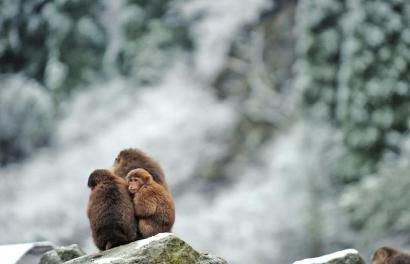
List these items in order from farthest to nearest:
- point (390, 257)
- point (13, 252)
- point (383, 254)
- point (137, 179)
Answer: point (383, 254)
point (390, 257)
point (13, 252)
point (137, 179)

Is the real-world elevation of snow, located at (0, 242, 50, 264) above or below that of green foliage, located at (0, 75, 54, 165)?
below

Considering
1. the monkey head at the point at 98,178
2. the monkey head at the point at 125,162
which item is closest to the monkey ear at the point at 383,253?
the monkey head at the point at 125,162

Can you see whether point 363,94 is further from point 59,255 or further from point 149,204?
point 149,204

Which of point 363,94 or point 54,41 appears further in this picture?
point 54,41

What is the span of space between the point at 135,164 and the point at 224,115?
7597 mm

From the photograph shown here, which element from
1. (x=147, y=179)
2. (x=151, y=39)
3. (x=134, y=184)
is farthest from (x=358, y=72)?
(x=134, y=184)

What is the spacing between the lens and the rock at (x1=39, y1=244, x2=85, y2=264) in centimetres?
780

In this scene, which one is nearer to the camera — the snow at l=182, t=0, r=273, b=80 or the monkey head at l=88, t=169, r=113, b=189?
the monkey head at l=88, t=169, r=113, b=189

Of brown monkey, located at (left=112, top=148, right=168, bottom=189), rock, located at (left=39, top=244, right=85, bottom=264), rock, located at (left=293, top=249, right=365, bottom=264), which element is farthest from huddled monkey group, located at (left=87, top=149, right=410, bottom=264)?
rock, located at (left=293, top=249, right=365, bottom=264)

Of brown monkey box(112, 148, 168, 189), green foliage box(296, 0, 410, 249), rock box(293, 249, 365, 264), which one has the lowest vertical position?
rock box(293, 249, 365, 264)

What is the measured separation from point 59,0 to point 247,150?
193 inches

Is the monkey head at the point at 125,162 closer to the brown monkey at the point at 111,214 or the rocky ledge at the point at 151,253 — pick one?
the brown monkey at the point at 111,214

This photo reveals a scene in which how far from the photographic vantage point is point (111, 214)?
22.8 feet

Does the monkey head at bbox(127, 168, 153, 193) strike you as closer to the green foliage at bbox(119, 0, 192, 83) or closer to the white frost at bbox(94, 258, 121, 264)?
the white frost at bbox(94, 258, 121, 264)
